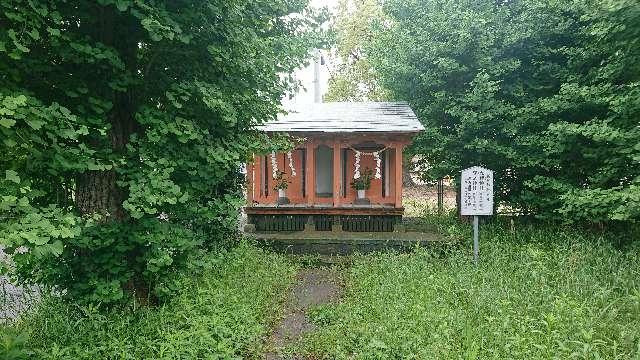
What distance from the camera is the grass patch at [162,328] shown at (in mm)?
4523

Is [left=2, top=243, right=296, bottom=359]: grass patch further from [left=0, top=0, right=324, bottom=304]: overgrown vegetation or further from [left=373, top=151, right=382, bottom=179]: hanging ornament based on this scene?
[left=373, top=151, right=382, bottom=179]: hanging ornament

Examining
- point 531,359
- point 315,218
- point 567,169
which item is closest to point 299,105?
point 315,218

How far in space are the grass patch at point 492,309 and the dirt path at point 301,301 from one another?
269 mm

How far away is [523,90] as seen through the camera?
36.8 feet

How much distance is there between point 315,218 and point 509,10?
7.92 m

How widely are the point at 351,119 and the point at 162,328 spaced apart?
848 centimetres

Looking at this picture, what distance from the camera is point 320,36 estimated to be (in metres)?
6.91

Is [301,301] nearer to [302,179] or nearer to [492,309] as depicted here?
[492,309]

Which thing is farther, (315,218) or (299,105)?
(299,105)

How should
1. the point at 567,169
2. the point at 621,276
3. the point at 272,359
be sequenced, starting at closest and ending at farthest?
the point at 272,359 < the point at 621,276 < the point at 567,169

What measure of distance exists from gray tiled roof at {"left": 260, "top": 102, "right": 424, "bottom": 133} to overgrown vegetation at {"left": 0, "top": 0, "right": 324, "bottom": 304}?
505 centimetres

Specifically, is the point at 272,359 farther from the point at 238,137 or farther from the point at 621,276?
the point at 621,276

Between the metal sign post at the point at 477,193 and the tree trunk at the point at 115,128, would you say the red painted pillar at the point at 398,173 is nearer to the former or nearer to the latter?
the metal sign post at the point at 477,193

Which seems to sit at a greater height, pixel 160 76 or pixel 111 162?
pixel 160 76
